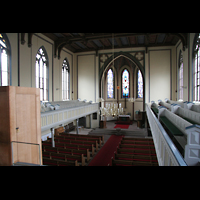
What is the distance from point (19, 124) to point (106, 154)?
7928 millimetres

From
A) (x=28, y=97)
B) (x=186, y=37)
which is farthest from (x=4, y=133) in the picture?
(x=186, y=37)

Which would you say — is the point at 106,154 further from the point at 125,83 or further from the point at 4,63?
the point at 125,83

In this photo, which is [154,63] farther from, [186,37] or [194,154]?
[194,154]

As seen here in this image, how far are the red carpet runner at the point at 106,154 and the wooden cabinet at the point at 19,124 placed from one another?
5.92 meters

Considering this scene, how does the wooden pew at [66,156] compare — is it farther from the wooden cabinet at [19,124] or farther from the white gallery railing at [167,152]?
the white gallery railing at [167,152]

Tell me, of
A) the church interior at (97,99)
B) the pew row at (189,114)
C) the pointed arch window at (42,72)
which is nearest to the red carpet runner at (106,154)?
the church interior at (97,99)

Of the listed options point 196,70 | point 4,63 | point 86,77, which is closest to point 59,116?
point 4,63

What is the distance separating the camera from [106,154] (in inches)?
408

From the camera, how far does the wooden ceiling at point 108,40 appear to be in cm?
1340

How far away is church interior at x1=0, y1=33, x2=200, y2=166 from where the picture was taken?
11.1 feet

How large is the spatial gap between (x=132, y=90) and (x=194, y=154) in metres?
19.6

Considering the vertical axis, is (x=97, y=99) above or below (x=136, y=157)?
above
